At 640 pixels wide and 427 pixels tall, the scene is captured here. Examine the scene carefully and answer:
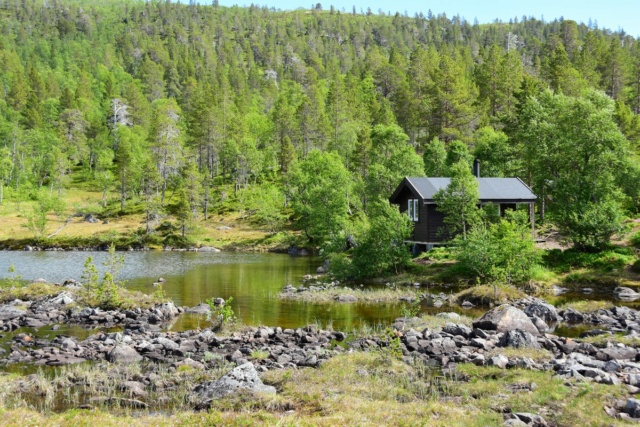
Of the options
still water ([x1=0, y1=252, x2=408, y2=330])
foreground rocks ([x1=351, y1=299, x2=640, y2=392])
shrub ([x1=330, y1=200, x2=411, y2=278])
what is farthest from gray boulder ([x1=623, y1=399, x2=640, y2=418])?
shrub ([x1=330, y1=200, x2=411, y2=278])

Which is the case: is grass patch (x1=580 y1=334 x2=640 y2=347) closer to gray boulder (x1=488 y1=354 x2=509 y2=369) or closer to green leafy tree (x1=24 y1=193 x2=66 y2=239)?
gray boulder (x1=488 y1=354 x2=509 y2=369)

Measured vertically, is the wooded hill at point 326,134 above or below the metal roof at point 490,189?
above

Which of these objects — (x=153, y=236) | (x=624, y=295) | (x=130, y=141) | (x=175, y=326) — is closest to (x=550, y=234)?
(x=624, y=295)

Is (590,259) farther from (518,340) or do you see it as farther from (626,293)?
(518,340)

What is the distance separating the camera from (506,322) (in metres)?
20.4

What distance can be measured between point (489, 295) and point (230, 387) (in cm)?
1936

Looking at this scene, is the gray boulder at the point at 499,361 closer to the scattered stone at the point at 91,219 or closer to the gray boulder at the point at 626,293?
the gray boulder at the point at 626,293

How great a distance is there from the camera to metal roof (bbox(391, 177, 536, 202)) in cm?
4312

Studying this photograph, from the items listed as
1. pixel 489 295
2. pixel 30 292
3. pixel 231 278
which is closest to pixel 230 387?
pixel 489 295

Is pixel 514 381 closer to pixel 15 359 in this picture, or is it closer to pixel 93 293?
pixel 15 359

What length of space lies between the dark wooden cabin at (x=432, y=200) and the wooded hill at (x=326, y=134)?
228 centimetres

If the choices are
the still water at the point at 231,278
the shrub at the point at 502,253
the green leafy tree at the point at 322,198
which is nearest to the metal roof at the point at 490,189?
the shrub at the point at 502,253

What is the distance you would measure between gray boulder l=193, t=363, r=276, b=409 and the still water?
9.67 metres

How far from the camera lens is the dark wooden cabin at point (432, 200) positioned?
42.8 meters
